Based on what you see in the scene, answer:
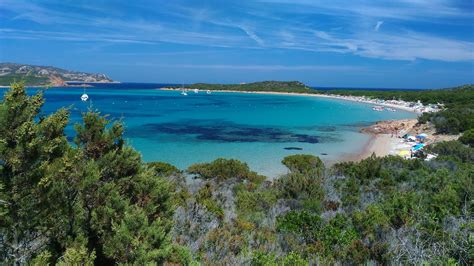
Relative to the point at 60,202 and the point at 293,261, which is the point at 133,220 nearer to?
the point at 60,202

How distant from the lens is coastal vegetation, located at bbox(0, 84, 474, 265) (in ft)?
13.7

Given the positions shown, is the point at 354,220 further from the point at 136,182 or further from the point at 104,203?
the point at 104,203

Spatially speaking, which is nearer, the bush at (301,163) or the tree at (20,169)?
the tree at (20,169)

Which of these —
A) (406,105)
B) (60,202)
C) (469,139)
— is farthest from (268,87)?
(60,202)

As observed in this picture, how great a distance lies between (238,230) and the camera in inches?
289

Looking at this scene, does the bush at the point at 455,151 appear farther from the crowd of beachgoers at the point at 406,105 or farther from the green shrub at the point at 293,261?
the crowd of beachgoers at the point at 406,105

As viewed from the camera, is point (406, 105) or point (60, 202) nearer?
point (60, 202)

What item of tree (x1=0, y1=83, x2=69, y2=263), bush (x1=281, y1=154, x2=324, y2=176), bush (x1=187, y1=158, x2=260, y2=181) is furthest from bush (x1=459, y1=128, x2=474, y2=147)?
tree (x1=0, y1=83, x2=69, y2=263)

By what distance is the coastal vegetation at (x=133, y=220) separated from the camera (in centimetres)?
418

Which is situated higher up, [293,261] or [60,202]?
[60,202]

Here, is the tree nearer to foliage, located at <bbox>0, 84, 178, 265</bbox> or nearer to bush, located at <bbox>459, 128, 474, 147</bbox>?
foliage, located at <bbox>0, 84, 178, 265</bbox>

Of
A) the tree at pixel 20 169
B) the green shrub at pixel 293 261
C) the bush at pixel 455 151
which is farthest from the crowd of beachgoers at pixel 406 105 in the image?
the tree at pixel 20 169

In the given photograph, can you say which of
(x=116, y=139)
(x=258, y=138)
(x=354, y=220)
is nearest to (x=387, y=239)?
(x=354, y=220)

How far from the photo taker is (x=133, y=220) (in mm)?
4629
